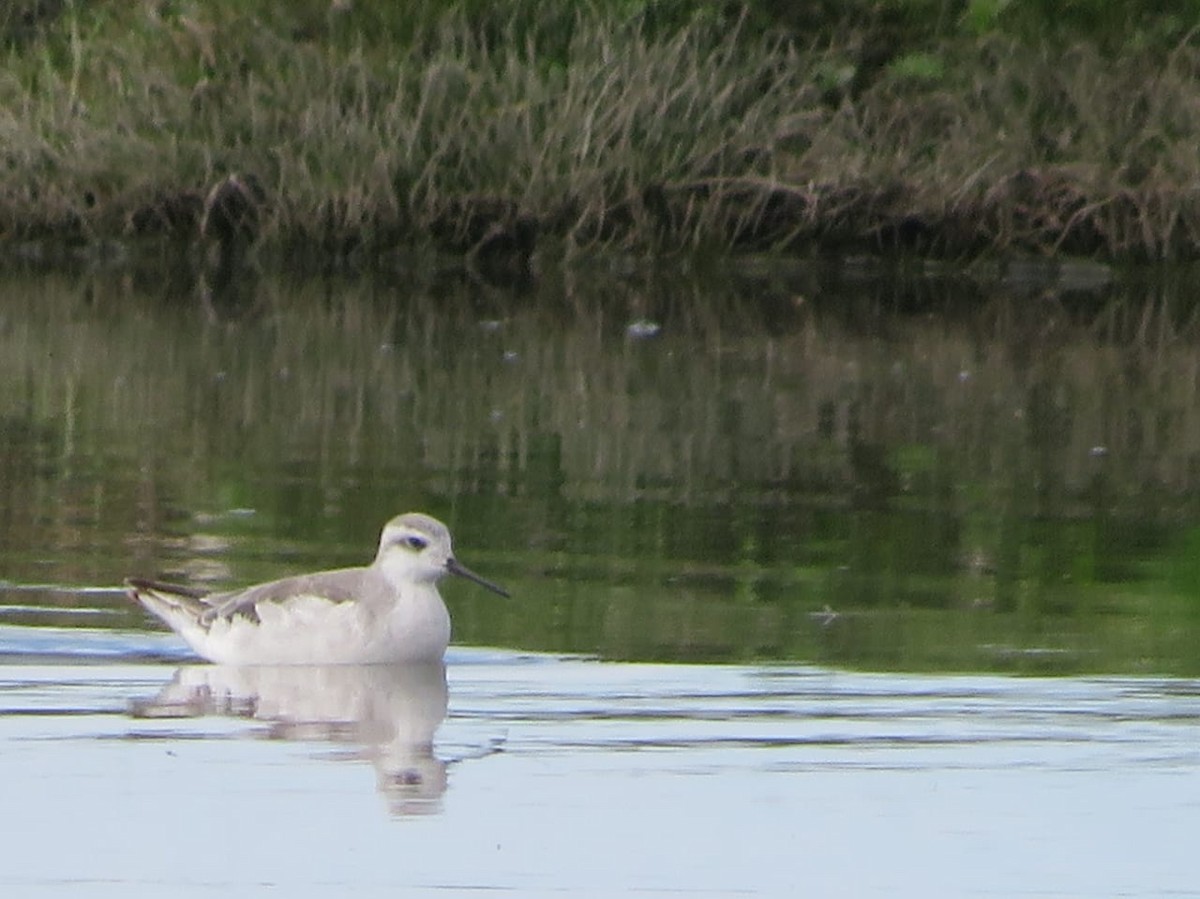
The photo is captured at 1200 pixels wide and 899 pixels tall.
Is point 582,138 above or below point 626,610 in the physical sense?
above

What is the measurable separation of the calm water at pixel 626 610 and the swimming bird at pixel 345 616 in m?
0.10

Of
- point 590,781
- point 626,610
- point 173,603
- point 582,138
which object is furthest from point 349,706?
point 582,138

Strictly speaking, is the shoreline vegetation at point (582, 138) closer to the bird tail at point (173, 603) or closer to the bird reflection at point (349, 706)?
the bird tail at point (173, 603)

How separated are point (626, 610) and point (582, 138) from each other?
47.6 ft

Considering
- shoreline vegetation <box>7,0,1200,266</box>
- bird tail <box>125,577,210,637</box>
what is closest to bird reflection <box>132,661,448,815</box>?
bird tail <box>125,577,210,637</box>

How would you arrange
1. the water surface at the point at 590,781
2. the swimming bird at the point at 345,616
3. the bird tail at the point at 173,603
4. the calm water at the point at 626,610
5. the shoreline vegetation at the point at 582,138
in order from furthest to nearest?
1. the shoreline vegetation at the point at 582,138
2. the bird tail at the point at 173,603
3. the swimming bird at the point at 345,616
4. the calm water at the point at 626,610
5. the water surface at the point at 590,781

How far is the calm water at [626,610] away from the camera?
22.2 feet

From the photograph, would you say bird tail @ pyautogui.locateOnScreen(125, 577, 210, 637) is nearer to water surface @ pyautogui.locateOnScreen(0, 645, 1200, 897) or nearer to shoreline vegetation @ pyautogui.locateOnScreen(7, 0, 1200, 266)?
water surface @ pyautogui.locateOnScreen(0, 645, 1200, 897)

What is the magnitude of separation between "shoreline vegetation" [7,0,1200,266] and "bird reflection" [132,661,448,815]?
15156 mm

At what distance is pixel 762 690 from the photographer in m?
8.46

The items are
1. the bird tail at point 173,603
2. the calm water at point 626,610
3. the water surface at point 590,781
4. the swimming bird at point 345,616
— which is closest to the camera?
the water surface at point 590,781

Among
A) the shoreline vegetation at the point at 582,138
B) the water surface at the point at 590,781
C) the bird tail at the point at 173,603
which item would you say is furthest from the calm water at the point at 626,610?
the shoreline vegetation at the point at 582,138

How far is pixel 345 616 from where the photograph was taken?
29.1 ft

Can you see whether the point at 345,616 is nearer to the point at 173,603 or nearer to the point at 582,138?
the point at 173,603
